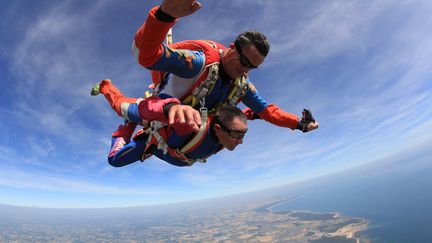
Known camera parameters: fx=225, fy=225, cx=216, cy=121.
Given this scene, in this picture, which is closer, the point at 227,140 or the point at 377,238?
the point at 227,140

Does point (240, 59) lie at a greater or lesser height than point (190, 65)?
greater

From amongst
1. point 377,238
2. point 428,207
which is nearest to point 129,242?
point 377,238

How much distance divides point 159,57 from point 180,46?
2.80 feet

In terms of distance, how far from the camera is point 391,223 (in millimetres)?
86500

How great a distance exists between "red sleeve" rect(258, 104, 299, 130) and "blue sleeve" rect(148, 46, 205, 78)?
1612mm

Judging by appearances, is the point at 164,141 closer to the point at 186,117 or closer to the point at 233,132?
the point at 233,132

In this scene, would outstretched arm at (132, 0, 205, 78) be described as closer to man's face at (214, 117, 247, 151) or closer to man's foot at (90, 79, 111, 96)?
man's face at (214, 117, 247, 151)

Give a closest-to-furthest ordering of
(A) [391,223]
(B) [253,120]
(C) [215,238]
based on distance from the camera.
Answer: (B) [253,120] → (A) [391,223] → (C) [215,238]

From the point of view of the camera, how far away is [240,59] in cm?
238

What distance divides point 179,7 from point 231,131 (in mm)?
1540

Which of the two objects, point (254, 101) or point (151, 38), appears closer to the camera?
point (151, 38)

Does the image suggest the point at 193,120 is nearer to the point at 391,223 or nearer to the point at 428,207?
the point at 391,223

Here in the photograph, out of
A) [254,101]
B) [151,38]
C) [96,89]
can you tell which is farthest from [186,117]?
[96,89]

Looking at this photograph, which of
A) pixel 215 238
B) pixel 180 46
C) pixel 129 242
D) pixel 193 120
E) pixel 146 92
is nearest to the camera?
pixel 193 120
